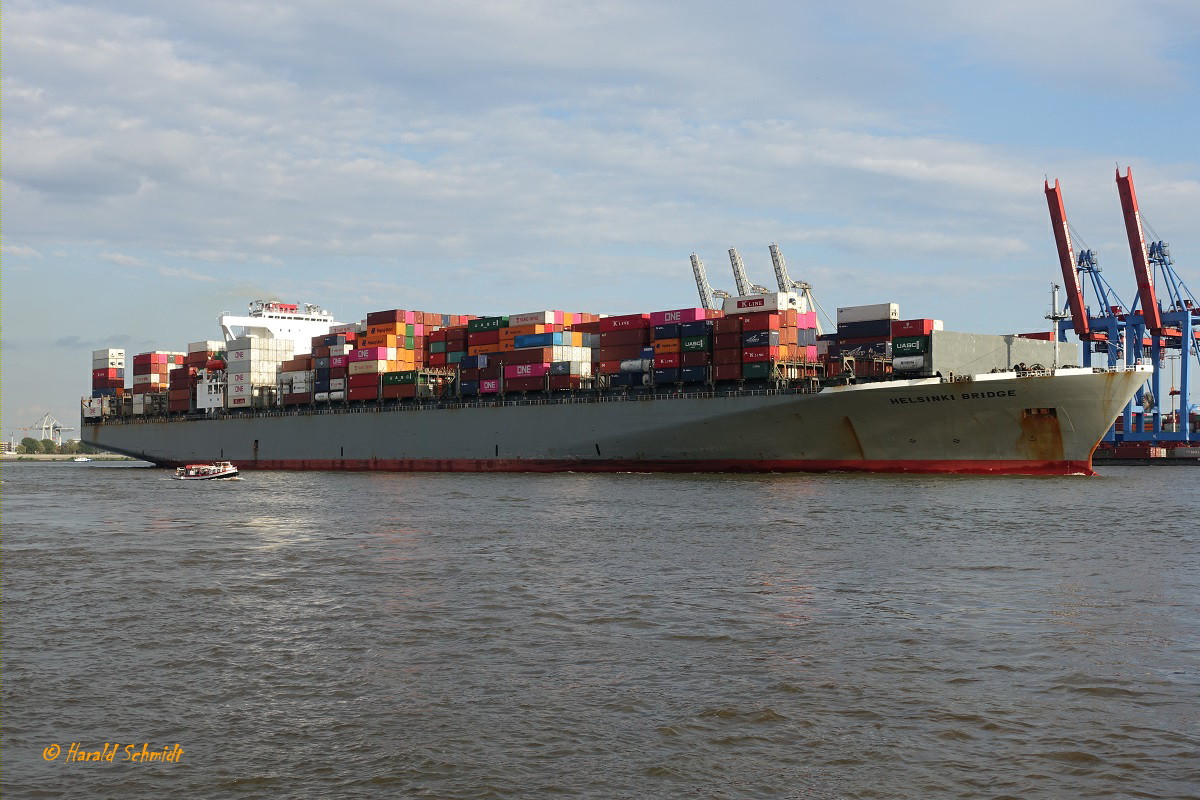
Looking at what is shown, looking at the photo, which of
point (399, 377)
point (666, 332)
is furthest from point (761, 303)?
point (399, 377)

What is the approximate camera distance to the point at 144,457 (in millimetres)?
95438

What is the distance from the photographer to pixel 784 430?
52312 mm

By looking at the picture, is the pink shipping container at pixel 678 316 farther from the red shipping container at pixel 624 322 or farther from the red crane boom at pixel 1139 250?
the red crane boom at pixel 1139 250

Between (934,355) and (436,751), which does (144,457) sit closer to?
(934,355)

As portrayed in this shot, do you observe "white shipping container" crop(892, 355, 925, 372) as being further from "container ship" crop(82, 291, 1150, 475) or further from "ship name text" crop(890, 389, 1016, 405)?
"ship name text" crop(890, 389, 1016, 405)

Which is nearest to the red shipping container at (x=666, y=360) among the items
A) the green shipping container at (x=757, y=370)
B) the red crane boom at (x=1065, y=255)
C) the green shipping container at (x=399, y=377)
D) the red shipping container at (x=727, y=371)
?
the red shipping container at (x=727, y=371)

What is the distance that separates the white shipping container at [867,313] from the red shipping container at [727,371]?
19.5ft

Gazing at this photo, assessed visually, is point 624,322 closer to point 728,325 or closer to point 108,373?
point 728,325

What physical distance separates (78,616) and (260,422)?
66512mm

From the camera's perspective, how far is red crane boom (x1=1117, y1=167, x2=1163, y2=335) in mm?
80688

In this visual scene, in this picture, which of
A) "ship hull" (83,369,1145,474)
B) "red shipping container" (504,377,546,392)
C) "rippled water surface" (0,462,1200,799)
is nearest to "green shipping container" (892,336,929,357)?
"ship hull" (83,369,1145,474)

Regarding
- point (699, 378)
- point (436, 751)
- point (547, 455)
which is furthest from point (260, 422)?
point (436, 751)

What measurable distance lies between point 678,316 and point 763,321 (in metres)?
6.19

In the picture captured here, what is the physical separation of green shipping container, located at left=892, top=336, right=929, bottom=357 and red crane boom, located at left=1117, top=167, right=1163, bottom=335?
136ft
